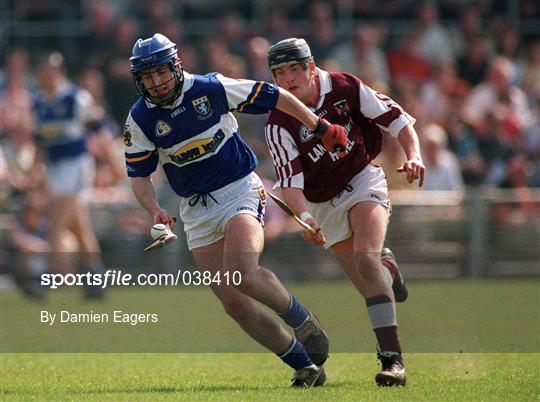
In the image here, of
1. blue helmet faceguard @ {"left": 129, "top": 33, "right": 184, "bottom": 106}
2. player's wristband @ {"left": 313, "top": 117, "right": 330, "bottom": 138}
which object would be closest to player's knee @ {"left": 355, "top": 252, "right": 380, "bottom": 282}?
player's wristband @ {"left": 313, "top": 117, "right": 330, "bottom": 138}

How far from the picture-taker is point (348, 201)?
8.59m

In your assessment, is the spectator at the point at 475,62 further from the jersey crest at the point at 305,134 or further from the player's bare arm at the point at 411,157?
the jersey crest at the point at 305,134

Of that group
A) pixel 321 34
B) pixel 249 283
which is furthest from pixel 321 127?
pixel 321 34

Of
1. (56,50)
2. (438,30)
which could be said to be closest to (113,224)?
(56,50)

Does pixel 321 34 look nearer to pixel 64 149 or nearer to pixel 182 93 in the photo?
pixel 64 149

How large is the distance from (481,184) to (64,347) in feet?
29.8

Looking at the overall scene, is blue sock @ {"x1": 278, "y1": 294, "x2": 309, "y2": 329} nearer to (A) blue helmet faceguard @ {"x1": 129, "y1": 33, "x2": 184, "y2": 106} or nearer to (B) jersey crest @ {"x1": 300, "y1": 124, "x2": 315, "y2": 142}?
(B) jersey crest @ {"x1": 300, "y1": 124, "x2": 315, "y2": 142}

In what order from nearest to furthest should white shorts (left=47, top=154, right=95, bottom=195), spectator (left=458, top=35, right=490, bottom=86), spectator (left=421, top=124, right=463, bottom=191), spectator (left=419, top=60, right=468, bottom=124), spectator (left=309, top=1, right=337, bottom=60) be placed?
white shorts (left=47, top=154, right=95, bottom=195) < spectator (left=421, top=124, right=463, bottom=191) < spectator (left=419, top=60, right=468, bottom=124) < spectator (left=309, top=1, right=337, bottom=60) < spectator (left=458, top=35, right=490, bottom=86)

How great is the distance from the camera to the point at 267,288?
7.88 meters

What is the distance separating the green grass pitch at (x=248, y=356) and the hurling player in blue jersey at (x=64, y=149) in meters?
3.12

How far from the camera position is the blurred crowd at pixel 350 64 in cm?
1691

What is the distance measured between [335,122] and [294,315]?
4.42 feet

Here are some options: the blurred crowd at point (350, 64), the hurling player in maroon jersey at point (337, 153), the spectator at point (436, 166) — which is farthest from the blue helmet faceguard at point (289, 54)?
the spectator at point (436, 166)

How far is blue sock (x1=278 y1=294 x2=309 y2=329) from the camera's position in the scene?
26.6 ft
